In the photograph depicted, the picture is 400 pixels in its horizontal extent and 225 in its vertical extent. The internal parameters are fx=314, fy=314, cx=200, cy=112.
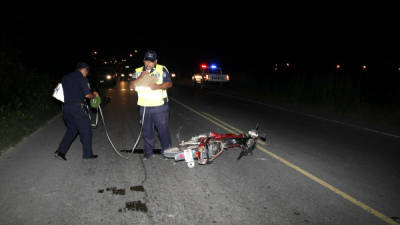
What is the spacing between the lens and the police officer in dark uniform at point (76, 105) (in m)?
5.90

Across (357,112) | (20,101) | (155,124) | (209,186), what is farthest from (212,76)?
(209,186)

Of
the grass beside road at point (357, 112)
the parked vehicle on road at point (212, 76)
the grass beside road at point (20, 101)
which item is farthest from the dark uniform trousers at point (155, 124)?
the parked vehicle on road at point (212, 76)

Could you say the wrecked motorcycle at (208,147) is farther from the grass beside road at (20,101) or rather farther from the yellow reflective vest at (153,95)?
the grass beside road at (20,101)

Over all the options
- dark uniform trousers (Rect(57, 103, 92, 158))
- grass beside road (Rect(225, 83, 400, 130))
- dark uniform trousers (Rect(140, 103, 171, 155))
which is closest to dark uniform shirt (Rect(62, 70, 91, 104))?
dark uniform trousers (Rect(57, 103, 92, 158))

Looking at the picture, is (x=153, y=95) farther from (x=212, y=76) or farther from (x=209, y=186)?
(x=212, y=76)

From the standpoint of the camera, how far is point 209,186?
500 centimetres

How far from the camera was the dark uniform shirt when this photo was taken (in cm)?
588

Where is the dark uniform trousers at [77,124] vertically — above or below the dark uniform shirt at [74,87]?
below

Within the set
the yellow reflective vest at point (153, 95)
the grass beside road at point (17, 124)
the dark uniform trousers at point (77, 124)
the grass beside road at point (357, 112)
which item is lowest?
the grass beside road at point (357, 112)

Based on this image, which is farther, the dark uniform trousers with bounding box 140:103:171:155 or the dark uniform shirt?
the dark uniform trousers with bounding box 140:103:171:155

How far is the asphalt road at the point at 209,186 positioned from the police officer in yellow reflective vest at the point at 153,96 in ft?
1.91

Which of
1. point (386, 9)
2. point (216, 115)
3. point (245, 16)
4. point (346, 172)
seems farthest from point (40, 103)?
point (245, 16)

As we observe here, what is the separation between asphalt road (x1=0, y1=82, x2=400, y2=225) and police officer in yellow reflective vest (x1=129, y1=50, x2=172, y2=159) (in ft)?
1.91

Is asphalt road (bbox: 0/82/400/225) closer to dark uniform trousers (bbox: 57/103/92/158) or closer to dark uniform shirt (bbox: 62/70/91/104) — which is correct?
dark uniform trousers (bbox: 57/103/92/158)
